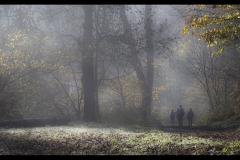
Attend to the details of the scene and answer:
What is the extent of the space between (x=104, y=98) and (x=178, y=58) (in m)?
11.7

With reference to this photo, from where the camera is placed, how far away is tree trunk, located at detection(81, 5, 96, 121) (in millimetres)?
26031

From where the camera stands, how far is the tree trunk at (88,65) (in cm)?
2603

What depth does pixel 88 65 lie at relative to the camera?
26.2m

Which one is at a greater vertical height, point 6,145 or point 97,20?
point 97,20

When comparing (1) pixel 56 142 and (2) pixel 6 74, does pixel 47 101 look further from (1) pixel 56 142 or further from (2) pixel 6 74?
(1) pixel 56 142

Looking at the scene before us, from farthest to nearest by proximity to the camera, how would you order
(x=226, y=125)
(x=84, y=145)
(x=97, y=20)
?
(x=97, y=20) < (x=226, y=125) < (x=84, y=145)

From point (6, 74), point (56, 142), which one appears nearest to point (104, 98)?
point (6, 74)

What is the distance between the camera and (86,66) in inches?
1035

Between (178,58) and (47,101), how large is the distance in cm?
2127

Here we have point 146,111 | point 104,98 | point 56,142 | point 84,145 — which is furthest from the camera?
point 104,98
